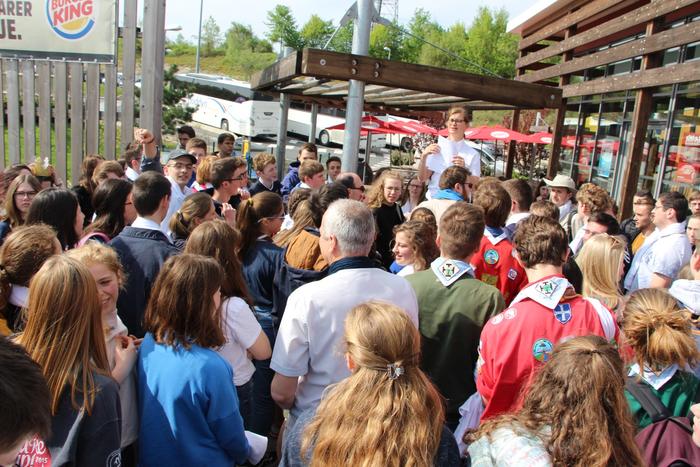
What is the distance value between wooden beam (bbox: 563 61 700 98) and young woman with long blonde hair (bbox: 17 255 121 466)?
298 inches

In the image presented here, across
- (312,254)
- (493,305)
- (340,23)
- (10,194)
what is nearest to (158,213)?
(312,254)

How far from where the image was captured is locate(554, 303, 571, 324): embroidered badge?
8.65 feet

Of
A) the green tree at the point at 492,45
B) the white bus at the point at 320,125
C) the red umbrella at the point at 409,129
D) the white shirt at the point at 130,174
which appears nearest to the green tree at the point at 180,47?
the green tree at the point at 492,45

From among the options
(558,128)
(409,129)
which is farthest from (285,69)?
(409,129)

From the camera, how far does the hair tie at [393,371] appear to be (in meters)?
1.73

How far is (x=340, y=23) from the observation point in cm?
593

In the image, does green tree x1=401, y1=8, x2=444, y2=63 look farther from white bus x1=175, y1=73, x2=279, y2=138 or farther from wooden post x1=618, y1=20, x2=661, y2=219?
wooden post x1=618, y1=20, x2=661, y2=219

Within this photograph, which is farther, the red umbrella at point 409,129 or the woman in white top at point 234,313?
the red umbrella at point 409,129

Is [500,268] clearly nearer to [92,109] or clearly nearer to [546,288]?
[546,288]

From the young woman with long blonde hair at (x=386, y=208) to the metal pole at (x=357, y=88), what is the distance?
0.78 m

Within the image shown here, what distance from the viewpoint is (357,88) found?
575 centimetres

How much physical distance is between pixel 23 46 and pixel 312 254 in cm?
550

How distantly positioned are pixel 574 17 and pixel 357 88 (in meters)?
7.44

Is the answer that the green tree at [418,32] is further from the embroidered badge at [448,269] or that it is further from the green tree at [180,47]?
the embroidered badge at [448,269]
